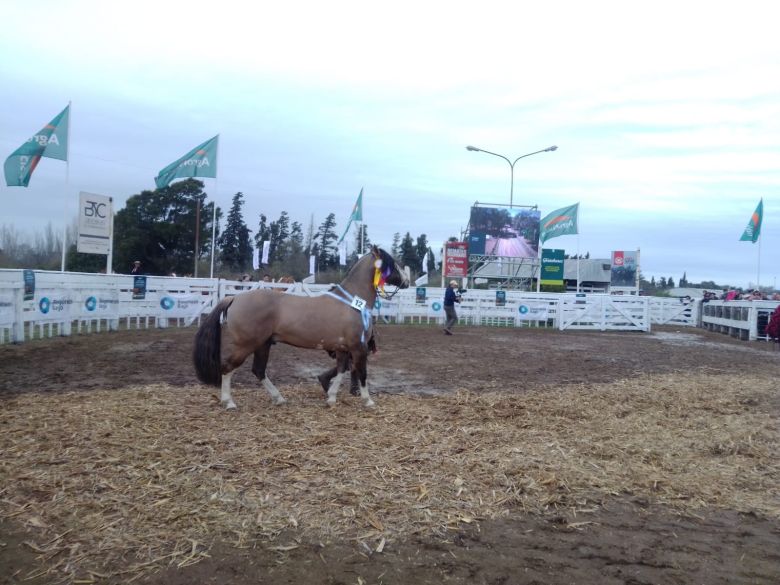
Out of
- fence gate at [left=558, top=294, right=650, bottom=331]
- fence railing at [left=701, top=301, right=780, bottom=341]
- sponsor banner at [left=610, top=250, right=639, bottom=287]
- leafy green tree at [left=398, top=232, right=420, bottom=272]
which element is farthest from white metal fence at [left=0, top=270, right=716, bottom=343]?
leafy green tree at [left=398, top=232, right=420, bottom=272]

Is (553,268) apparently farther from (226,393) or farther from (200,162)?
(226,393)

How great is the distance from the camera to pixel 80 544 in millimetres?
3533

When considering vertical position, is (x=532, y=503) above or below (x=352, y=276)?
below

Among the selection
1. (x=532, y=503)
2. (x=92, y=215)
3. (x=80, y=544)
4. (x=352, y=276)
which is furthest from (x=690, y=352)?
(x=92, y=215)

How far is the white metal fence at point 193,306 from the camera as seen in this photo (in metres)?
13.6

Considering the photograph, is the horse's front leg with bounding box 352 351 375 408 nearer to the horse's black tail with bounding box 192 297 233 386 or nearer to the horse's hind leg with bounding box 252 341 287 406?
the horse's hind leg with bounding box 252 341 287 406

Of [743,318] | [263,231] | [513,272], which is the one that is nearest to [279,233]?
[263,231]

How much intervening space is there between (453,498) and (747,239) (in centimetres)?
3251

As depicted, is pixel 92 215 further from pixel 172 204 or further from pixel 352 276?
pixel 172 204

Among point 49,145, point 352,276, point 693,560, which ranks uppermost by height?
point 49,145

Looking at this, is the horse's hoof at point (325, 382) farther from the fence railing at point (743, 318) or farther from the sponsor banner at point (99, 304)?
the fence railing at point (743, 318)

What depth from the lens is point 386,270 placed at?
26.3ft

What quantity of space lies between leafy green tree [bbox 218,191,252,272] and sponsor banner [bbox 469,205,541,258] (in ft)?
74.2

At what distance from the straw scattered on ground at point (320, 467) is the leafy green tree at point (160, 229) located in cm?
3332
